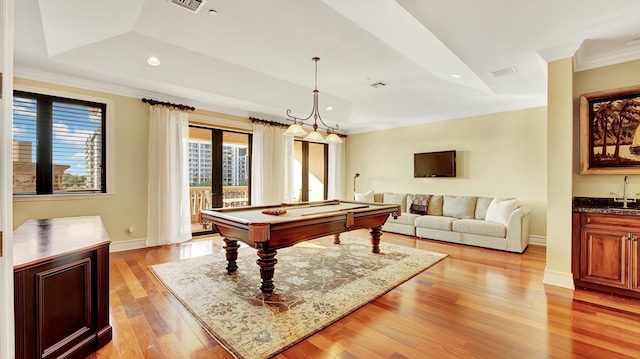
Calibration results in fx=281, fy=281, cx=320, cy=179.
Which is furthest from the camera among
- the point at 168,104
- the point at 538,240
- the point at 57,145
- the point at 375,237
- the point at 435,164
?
the point at 435,164

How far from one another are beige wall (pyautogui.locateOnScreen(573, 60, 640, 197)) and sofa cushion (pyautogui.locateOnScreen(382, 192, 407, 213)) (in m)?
3.32

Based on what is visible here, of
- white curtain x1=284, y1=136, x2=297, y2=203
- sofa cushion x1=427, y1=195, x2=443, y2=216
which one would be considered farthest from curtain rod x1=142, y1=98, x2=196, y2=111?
sofa cushion x1=427, y1=195, x2=443, y2=216

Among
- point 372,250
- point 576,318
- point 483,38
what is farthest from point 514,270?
point 483,38

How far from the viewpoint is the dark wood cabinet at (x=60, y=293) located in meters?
1.57

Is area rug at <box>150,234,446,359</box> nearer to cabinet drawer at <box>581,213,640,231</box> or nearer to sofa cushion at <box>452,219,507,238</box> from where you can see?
sofa cushion at <box>452,219,507,238</box>

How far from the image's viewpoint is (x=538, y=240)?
5094 millimetres

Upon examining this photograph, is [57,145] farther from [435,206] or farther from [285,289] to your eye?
[435,206]

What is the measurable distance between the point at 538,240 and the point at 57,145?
8021 mm

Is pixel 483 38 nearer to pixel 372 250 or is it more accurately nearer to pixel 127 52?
pixel 372 250

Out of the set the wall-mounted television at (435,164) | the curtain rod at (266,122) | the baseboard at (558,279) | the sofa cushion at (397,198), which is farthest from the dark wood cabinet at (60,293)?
the wall-mounted television at (435,164)

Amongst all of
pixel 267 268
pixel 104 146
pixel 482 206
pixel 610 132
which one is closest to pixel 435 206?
pixel 482 206

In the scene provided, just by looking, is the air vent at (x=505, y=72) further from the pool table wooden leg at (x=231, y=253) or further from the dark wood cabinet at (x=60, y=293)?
the dark wood cabinet at (x=60, y=293)

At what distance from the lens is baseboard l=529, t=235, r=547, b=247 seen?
16.5ft

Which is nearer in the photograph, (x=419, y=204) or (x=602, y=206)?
(x=602, y=206)
